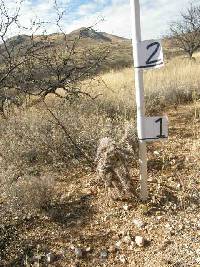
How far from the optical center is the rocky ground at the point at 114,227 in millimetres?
3980

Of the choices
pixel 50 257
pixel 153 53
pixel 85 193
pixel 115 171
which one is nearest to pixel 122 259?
pixel 50 257

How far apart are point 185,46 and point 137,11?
92.8ft

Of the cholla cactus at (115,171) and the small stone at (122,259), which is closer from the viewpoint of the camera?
the small stone at (122,259)

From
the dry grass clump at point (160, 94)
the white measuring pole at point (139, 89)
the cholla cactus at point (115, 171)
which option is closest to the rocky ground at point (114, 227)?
the cholla cactus at point (115, 171)

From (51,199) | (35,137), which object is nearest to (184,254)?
(51,199)

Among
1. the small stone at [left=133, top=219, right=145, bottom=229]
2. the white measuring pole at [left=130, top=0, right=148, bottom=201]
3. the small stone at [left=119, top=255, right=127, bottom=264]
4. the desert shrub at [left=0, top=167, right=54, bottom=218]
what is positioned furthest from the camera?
the desert shrub at [left=0, top=167, right=54, bottom=218]

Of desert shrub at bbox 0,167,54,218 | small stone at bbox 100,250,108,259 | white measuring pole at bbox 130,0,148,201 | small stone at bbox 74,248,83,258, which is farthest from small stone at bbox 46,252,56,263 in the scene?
white measuring pole at bbox 130,0,148,201

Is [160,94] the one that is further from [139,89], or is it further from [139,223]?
[139,223]

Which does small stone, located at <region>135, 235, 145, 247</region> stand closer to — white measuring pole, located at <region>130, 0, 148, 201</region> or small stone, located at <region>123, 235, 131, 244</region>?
small stone, located at <region>123, 235, 131, 244</region>

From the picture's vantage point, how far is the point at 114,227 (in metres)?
4.35

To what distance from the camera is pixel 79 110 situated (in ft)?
23.8

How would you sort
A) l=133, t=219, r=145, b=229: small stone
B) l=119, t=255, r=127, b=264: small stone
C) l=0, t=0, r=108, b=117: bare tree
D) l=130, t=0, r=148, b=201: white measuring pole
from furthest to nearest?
l=0, t=0, r=108, b=117: bare tree → l=133, t=219, r=145, b=229: small stone → l=130, t=0, r=148, b=201: white measuring pole → l=119, t=255, r=127, b=264: small stone

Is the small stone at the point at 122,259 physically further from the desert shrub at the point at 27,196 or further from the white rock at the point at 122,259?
the desert shrub at the point at 27,196

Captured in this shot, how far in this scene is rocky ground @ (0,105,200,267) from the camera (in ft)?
13.1
